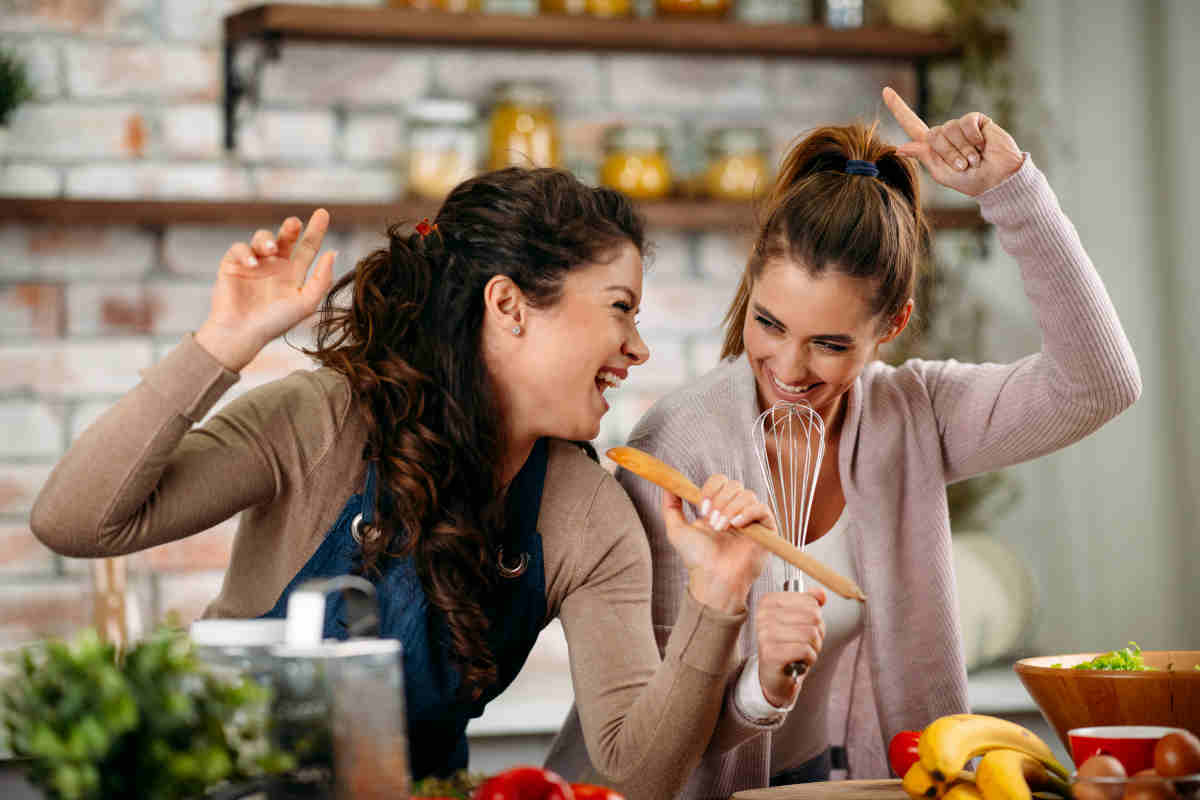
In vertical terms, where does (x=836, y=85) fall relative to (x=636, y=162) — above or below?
above

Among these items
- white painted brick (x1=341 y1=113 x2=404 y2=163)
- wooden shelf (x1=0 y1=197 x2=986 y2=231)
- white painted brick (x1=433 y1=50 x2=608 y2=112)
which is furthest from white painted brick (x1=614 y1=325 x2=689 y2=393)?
white painted brick (x1=341 y1=113 x2=404 y2=163)

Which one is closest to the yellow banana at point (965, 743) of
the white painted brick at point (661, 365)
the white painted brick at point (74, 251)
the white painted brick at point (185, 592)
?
the white painted brick at point (661, 365)

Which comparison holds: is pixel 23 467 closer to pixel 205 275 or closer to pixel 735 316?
pixel 205 275

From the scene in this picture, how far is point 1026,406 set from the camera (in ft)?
5.53

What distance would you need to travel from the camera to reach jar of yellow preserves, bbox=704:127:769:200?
252 centimetres

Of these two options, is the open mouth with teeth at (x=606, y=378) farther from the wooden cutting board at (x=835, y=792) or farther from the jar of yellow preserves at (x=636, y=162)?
the jar of yellow preserves at (x=636, y=162)

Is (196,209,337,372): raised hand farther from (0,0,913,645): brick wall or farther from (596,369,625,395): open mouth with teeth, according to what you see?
(0,0,913,645): brick wall

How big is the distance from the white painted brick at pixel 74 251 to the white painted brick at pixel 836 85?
1.27m

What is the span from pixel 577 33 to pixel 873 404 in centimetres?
104

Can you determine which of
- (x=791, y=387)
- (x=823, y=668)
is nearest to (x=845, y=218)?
(x=791, y=387)

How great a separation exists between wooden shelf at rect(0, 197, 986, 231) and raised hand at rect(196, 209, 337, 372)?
1.05 metres

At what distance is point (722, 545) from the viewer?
138cm

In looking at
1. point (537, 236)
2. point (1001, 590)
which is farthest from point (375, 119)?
point (1001, 590)

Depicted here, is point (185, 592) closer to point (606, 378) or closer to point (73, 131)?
point (73, 131)
